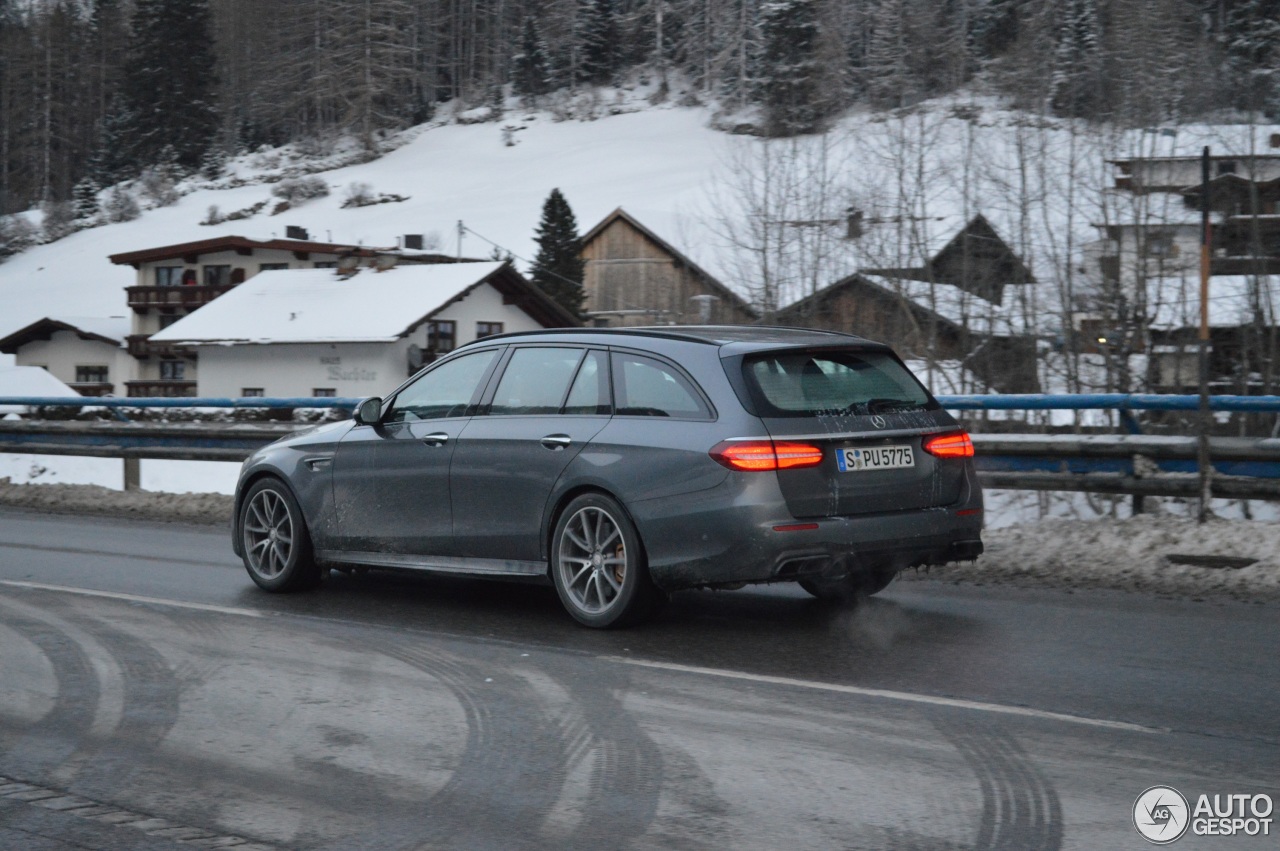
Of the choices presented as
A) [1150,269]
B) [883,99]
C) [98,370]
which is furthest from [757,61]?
[1150,269]

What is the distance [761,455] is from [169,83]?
12478 cm

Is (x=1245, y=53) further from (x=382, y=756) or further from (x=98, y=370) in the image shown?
(x=98, y=370)

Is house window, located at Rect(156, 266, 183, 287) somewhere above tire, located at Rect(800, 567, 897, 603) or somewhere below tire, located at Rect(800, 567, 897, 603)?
above

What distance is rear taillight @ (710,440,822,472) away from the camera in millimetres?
6852

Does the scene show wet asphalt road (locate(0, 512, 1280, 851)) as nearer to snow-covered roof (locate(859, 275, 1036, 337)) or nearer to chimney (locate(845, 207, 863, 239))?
snow-covered roof (locate(859, 275, 1036, 337))

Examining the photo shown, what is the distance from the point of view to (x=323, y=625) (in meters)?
7.99

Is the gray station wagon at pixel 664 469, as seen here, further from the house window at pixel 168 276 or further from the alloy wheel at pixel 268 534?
the house window at pixel 168 276

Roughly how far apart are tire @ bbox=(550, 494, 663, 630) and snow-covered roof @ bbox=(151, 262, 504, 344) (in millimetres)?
43209

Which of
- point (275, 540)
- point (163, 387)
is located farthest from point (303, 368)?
point (275, 540)

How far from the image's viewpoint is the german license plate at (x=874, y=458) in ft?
23.1

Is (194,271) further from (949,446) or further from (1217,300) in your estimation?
(949,446)

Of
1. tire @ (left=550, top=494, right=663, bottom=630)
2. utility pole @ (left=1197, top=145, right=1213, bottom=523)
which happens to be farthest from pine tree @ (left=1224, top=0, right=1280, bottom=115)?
tire @ (left=550, top=494, right=663, bottom=630)

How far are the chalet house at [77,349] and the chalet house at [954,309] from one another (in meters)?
58.4

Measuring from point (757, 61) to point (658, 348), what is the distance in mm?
92524
